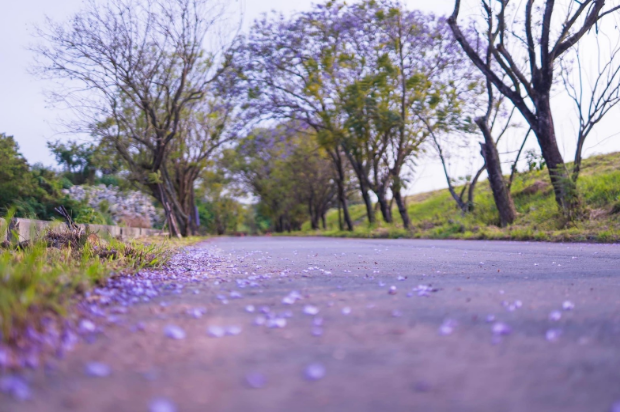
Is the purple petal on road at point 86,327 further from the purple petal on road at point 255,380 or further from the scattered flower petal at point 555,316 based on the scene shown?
the scattered flower petal at point 555,316

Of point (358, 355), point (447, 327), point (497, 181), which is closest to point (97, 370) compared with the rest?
point (358, 355)

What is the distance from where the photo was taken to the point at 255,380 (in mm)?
1706

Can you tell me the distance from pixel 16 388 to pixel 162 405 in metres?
0.46

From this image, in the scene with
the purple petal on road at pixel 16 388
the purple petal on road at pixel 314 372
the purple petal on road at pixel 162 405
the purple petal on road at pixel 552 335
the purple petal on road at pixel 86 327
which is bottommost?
the purple petal on road at pixel 552 335

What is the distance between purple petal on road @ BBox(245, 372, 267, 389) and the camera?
1686mm

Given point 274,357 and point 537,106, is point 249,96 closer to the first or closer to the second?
point 537,106

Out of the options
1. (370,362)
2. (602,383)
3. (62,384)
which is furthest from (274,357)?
(602,383)

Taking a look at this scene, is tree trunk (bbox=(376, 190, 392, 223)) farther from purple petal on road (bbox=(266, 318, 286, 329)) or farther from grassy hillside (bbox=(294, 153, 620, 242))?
purple petal on road (bbox=(266, 318, 286, 329))

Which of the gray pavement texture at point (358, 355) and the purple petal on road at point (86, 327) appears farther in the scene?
the purple petal on road at point (86, 327)

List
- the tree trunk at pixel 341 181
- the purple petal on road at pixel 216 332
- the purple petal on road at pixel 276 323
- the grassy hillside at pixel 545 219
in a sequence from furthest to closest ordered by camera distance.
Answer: the tree trunk at pixel 341 181 → the grassy hillside at pixel 545 219 → the purple petal on road at pixel 276 323 → the purple petal on road at pixel 216 332

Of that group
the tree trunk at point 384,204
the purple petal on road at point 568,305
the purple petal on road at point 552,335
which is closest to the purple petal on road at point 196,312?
the purple petal on road at point 552,335

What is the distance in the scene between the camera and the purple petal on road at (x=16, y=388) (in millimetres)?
1516

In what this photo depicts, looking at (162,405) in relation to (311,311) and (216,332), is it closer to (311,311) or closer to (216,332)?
(216,332)

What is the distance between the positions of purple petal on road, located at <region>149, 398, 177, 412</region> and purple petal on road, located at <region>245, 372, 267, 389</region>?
263 millimetres
